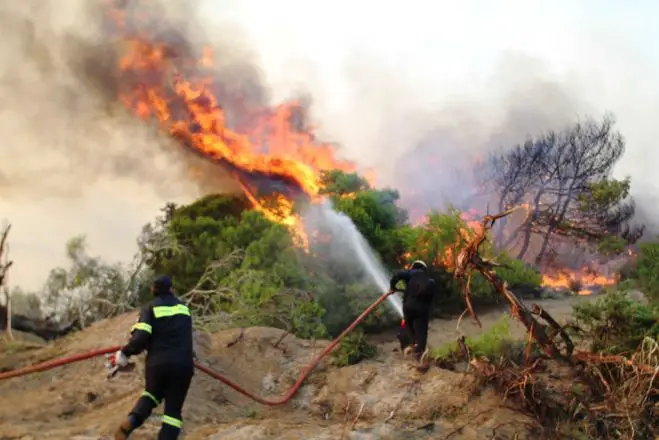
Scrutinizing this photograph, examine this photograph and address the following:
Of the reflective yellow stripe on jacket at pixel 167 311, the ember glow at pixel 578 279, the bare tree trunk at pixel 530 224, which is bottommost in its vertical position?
the reflective yellow stripe on jacket at pixel 167 311

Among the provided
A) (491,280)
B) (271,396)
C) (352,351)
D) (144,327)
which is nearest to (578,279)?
(352,351)

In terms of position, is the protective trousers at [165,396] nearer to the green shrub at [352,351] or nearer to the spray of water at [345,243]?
the green shrub at [352,351]

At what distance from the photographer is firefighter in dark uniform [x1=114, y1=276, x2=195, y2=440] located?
6.61 metres

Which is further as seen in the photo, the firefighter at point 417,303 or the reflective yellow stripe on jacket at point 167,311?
the firefighter at point 417,303

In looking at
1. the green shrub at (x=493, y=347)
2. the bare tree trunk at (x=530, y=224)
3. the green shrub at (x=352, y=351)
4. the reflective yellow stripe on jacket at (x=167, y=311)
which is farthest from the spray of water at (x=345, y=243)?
the reflective yellow stripe on jacket at (x=167, y=311)

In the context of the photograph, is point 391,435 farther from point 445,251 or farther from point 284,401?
point 445,251

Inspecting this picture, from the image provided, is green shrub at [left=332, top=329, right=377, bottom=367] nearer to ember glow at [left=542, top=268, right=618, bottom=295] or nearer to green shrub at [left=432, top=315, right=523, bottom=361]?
green shrub at [left=432, top=315, right=523, bottom=361]

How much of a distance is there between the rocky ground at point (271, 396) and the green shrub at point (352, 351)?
0.18 metres

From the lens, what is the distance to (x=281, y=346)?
12094 millimetres

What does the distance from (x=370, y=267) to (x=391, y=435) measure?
16.3m

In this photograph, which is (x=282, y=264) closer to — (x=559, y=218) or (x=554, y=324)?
(x=554, y=324)

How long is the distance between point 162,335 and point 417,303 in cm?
550

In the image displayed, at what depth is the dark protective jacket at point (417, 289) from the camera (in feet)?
Result: 36.0

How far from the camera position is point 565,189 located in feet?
119
